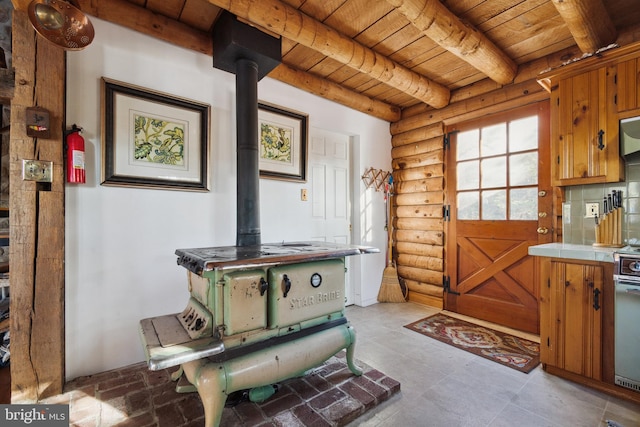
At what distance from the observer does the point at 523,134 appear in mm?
2850

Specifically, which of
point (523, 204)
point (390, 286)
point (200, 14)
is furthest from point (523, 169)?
point (200, 14)

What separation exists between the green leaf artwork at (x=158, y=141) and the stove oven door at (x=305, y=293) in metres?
1.34

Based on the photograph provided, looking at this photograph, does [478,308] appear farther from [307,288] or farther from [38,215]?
[38,215]

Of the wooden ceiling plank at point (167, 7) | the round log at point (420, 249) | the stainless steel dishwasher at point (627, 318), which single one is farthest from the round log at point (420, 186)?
the wooden ceiling plank at point (167, 7)

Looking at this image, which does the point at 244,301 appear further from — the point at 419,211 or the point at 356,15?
the point at 419,211

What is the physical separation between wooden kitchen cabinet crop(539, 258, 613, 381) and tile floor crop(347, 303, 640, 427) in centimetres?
15

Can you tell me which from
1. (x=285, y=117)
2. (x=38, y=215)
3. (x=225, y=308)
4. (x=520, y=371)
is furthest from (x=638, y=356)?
(x=38, y=215)

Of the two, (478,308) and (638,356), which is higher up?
(638,356)

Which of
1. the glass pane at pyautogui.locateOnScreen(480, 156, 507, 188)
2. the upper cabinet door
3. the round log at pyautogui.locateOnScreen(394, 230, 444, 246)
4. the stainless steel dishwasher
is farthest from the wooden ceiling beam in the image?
the stainless steel dishwasher

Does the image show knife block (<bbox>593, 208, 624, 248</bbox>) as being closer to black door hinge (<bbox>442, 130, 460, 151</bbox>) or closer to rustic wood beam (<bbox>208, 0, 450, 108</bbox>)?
black door hinge (<bbox>442, 130, 460, 151</bbox>)

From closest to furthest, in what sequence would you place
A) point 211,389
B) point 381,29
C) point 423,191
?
point 211,389 → point 381,29 → point 423,191

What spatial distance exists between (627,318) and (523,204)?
4.51ft

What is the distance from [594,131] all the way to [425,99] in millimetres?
1556

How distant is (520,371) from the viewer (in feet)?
6.74
